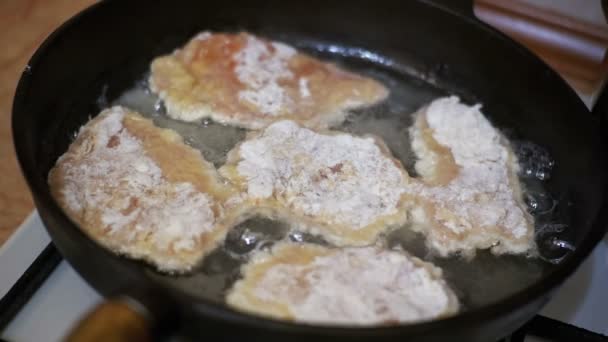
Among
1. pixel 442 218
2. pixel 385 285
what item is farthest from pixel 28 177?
pixel 442 218

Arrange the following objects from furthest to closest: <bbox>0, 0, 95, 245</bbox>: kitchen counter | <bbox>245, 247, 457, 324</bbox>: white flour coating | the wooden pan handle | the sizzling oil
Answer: <bbox>0, 0, 95, 245</bbox>: kitchen counter, the sizzling oil, <bbox>245, 247, 457, 324</bbox>: white flour coating, the wooden pan handle

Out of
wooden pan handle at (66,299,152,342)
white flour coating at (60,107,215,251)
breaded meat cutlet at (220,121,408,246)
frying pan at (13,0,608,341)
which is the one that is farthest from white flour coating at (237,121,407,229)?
wooden pan handle at (66,299,152,342)

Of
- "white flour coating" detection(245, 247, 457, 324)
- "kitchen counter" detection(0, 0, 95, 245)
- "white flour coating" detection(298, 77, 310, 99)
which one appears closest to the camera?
"white flour coating" detection(245, 247, 457, 324)

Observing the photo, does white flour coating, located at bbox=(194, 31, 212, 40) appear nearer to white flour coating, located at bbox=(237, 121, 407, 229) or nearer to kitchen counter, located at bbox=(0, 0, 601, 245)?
white flour coating, located at bbox=(237, 121, 407, 229)

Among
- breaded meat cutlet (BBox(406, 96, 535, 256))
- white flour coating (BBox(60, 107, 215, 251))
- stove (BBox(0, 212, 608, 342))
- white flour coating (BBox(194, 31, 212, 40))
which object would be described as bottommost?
stove (BBox(0, 212, 608, 342))

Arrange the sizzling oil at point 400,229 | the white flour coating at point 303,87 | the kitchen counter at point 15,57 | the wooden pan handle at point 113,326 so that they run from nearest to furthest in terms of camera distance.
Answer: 1. the wooden pan handle at point 113,326
2. the sizzling oil at point 400,229
3. the kitchen counter at point 15,57
4. the white flour coating at point 303,87

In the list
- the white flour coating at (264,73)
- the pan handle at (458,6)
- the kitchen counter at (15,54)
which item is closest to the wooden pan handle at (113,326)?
the kitchen counter at (15,54)

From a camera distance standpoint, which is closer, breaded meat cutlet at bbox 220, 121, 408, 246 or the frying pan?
the frying pan

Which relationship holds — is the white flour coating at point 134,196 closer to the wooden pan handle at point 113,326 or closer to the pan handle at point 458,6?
the wooden pan handle at point 113,326
